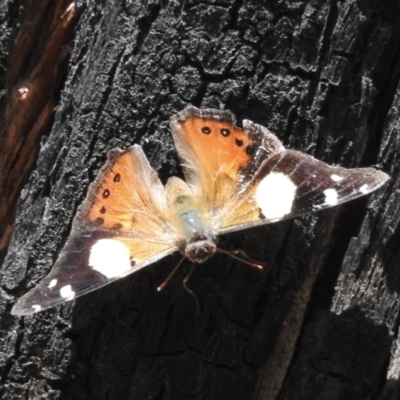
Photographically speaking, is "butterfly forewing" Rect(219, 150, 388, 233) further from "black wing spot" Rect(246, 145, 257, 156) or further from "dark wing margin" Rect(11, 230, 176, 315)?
"dark wing margin" Rect(11, 230, 176, 315)

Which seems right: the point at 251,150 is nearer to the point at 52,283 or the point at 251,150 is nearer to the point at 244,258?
the point at 244,258

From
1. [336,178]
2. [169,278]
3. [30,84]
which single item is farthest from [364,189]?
[30,84]

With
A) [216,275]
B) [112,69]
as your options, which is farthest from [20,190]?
[216,275]

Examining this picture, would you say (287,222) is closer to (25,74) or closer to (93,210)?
(93,210)

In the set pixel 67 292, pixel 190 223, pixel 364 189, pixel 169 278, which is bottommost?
pixel 67 292

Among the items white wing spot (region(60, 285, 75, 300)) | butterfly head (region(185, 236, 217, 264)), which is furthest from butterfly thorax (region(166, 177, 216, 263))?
white wing spot (region(60, 285, 75, 300))
